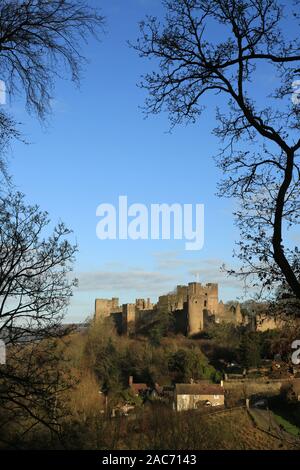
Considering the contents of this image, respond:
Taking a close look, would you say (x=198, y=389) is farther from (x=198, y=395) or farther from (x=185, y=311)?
(x=185, y=311)

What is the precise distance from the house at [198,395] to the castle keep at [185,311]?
764 inches

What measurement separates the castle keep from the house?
19415 millimetres

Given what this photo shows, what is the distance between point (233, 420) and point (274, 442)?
4.09 metres

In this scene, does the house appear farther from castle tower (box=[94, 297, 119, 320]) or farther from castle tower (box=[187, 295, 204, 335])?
castle tower (box=[94, 297, 119, 320])

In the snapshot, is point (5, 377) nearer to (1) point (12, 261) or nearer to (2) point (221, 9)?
(1) point (12, 261)

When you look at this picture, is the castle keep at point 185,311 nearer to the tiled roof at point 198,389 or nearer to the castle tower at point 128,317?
the castle tower at point 128,317

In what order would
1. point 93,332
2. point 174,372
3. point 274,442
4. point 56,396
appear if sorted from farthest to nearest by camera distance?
point 93,332 → point 174,372 → point 274,442 → point 56,396

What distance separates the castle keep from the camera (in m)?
52.5

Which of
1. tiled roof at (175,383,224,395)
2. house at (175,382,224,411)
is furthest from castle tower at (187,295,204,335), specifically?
tiled roof at (175,383,224,395)

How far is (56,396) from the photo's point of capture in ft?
20.0

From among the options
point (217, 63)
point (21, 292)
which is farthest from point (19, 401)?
point (217, 63)

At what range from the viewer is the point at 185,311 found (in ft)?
175

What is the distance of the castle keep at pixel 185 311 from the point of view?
5250 centimetres

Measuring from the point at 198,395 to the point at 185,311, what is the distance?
2309 centimetres
